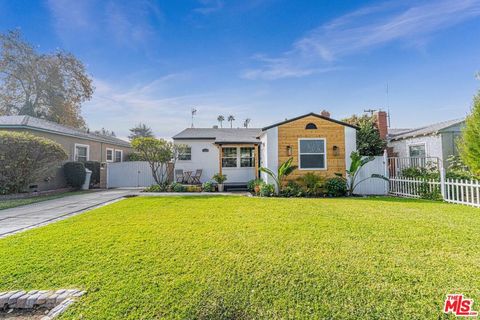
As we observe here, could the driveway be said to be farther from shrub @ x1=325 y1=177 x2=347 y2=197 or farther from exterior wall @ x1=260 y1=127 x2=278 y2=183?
shrub @ x1=325 y1=177 x2=347 y2=197

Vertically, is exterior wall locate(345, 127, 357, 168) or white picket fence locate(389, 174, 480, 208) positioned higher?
exterior wall locate(345, 127, 357, 168)

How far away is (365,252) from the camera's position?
3707 millimetres

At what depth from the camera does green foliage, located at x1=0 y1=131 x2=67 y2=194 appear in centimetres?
1029

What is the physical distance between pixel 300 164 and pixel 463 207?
6371 mm

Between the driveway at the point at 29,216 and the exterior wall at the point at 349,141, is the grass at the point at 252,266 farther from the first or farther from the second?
the exterior wall at the point at 349,141

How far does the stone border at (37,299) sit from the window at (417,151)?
1786cm

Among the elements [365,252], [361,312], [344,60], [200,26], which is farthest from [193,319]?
[344,60]

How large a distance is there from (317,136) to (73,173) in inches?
612

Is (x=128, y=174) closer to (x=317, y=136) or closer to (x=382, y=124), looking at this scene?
(x=317, y=136)

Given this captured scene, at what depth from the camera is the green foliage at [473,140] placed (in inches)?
352

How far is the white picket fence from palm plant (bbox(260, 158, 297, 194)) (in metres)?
5.47

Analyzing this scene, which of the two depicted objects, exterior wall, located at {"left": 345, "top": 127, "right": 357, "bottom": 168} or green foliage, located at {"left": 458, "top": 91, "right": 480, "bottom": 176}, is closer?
green foliage, located at {"left": 458, "top": 91, "right": 480, "bottom": 176}

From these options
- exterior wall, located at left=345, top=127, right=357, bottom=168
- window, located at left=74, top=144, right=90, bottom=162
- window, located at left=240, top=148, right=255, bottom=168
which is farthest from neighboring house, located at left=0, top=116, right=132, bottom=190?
exterior wall, located at left=345, top=127, right=357, bottom=168

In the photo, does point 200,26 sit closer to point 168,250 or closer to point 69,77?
point 168,250
